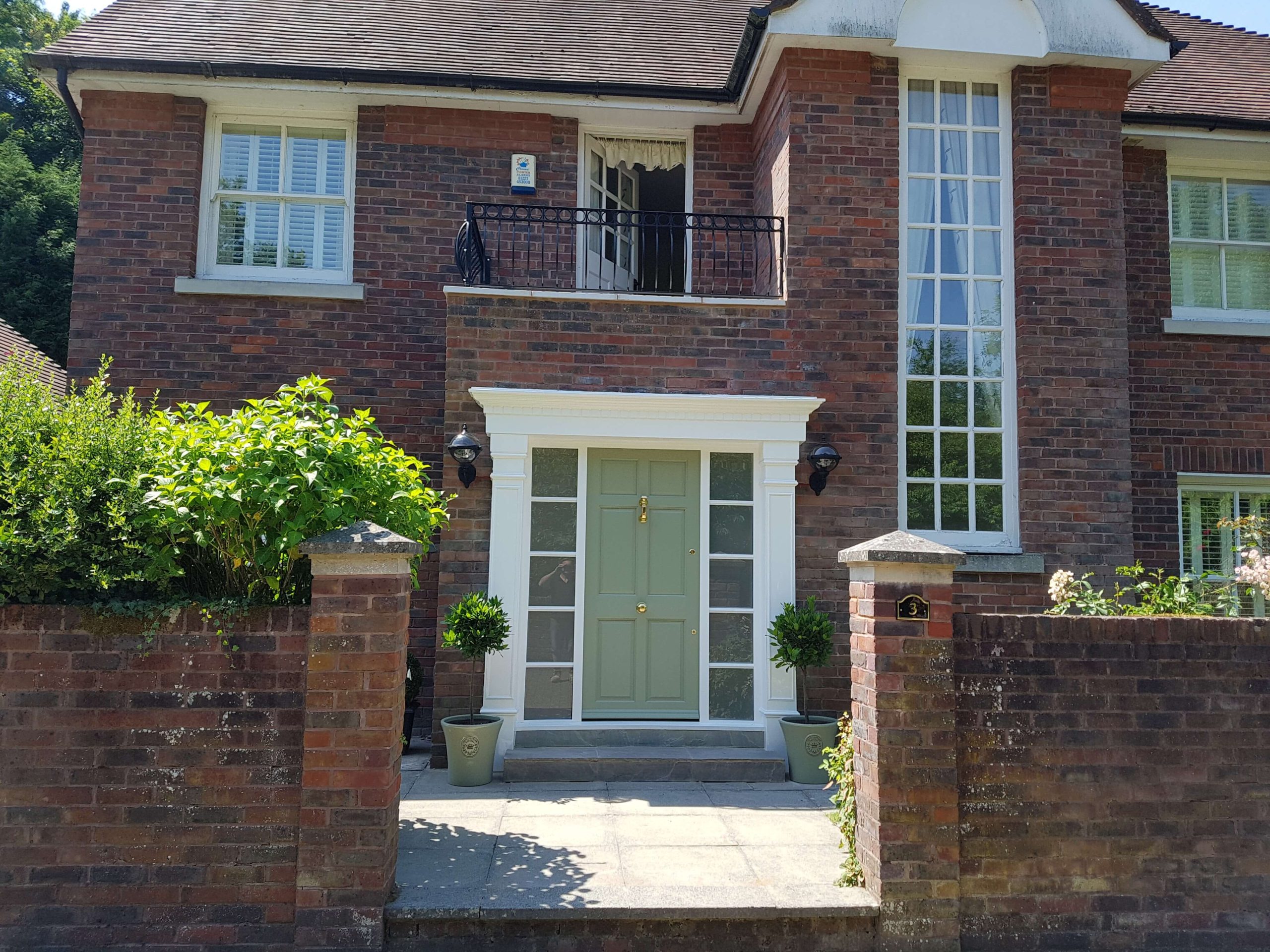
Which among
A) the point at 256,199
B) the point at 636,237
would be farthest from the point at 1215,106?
the point at 256,199

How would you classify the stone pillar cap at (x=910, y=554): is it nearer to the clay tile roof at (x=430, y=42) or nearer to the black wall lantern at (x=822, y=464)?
the black wall lantern at (x=822, y=464)

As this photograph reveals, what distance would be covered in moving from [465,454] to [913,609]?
12.7 feet

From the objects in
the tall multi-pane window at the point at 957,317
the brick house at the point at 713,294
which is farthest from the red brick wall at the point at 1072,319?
the tall multi-pane window at the point at 957,317

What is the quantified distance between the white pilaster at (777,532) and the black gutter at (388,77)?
3.58 m

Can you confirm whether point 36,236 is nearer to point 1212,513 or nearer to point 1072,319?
point 1072,319

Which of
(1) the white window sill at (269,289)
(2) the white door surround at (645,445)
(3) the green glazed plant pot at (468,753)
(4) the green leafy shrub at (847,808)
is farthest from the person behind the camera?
(1) the white window sill at (269,289)

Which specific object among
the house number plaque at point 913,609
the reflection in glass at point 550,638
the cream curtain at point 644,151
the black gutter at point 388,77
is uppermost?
the black gutter at point 388,77

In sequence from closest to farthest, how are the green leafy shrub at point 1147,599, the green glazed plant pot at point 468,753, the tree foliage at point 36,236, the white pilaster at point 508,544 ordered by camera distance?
1. the green leafy shrub at point 1147,599
2. the green glazed plant pot at point 468,753
3. the white pilaster at point 508,544
4. the tree foliage at point 36,236

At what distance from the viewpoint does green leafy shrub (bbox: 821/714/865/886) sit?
4.34 metres

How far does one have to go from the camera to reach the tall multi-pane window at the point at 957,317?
24.9ft

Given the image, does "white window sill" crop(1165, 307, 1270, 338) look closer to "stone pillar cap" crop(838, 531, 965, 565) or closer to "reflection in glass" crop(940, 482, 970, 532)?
"reflection in glass" crop(940, 482, 970, 532)

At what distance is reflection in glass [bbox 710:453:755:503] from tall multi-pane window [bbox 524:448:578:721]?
115 cm

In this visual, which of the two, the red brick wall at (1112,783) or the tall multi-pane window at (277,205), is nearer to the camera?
the red brick wall at (1112,783)

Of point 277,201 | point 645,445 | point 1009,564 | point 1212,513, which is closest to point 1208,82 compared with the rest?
point 1212,513
